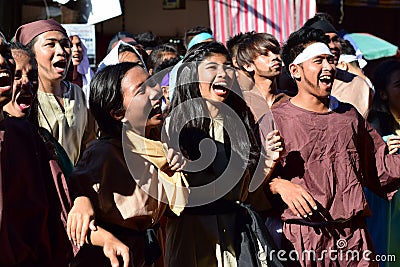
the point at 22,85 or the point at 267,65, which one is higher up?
the point at 22,85

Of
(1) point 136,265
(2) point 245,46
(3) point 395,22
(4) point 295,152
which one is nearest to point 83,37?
(2) point 245,46

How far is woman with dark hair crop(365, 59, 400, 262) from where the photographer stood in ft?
17.2

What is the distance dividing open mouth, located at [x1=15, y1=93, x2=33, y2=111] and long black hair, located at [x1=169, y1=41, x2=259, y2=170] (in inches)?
30.4

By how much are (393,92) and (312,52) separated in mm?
1465

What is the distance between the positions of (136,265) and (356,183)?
1.33 metres

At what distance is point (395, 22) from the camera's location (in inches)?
437

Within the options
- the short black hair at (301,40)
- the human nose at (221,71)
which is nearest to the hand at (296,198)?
the human nose at (221,71)

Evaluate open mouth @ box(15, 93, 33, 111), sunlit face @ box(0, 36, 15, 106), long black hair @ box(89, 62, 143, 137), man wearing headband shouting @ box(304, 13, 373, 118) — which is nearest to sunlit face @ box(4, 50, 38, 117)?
open mouth @ box(15, 93, 33, 111)

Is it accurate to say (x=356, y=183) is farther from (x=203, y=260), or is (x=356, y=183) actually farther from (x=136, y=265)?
(x=136, y=265)

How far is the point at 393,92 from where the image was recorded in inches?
215

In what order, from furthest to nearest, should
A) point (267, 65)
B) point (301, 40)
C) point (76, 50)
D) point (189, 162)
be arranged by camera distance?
point (76, 50)
point (267, 65)
point (301, 40)
point (189, 162)

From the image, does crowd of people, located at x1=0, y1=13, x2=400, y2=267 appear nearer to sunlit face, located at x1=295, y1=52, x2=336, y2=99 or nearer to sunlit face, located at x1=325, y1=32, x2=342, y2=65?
sunlit face, located at x1=295, y1=52, x2=336, y2=99

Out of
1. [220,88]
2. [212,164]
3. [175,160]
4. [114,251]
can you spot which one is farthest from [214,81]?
[114,251]

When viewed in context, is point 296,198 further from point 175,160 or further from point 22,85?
point 22,85
